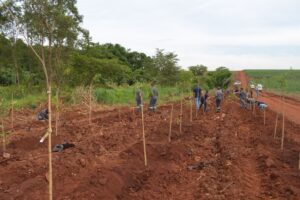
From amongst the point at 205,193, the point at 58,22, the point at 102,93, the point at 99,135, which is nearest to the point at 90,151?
the point at 99,135

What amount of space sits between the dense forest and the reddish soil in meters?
5.40

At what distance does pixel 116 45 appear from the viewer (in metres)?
47.5

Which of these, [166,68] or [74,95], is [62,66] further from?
[166,68]

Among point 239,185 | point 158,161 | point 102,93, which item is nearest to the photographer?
point 239,185

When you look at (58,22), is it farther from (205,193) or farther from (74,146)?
(205,193)

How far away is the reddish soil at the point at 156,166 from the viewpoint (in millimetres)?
6465

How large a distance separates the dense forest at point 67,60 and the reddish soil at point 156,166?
17.7 feet

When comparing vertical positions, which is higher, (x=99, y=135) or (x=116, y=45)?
(x=116, y=45)

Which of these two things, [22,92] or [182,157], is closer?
[182,157]

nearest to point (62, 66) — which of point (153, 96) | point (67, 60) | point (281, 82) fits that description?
point (67, 60)

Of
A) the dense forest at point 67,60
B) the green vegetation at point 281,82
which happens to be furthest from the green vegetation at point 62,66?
the green vegetation at point 281,82

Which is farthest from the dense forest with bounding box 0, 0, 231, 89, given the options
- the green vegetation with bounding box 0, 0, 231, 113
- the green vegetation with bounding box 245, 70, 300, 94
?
the green vegetation with bounding box 245, 70, 300, 94

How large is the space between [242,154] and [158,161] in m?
2.25

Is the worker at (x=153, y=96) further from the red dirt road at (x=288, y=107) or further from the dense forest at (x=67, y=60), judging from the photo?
the red dirt road at (x=288, y=107)
